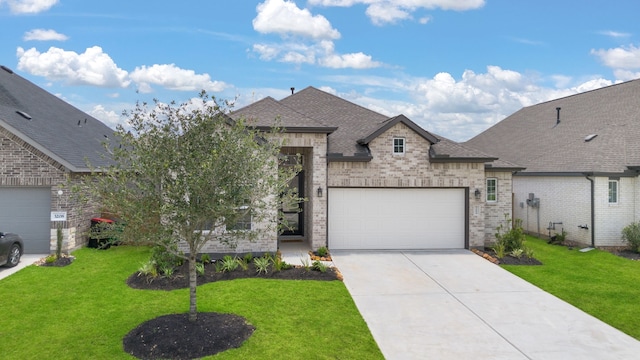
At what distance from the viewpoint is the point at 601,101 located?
76.5 ft

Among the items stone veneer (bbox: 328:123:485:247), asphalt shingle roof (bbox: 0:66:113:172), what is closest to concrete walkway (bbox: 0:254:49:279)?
asphalt shingle roof (bbox: 0:66:113:172)

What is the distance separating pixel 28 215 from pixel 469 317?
1405 centimetres

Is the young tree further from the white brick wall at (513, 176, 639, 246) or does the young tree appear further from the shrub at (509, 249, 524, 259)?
the white brick wall at (513, 176, 639, 246)

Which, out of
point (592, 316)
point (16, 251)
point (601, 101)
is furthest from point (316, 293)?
point (601, 101)

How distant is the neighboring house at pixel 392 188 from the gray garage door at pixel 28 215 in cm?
698

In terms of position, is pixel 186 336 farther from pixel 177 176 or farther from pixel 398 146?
pixel 398 146

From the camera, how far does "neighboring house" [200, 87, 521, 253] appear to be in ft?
50.4

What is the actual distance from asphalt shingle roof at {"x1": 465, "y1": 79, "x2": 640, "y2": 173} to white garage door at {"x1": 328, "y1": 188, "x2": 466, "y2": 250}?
5.40m

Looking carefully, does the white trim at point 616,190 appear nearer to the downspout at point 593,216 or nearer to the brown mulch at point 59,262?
the downspout at point 593,216

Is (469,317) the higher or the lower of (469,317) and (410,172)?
the lower

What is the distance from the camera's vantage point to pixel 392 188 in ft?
52.4

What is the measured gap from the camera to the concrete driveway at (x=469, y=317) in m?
7.67

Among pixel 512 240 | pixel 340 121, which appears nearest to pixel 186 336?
pixel 512 240

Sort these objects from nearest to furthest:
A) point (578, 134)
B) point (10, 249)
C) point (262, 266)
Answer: point (262, 266) → point (10, 249) → point (578, 134)
